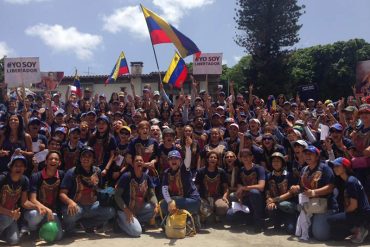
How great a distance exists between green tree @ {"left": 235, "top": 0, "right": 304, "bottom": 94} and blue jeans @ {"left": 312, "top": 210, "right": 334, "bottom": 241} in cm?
2528

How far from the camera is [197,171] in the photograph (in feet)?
25.5

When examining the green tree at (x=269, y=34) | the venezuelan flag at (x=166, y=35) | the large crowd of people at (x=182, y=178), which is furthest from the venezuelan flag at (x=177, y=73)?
the green tree at (x=269, y=34)

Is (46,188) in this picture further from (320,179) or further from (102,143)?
(320,179)

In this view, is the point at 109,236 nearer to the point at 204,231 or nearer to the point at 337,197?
the point at 204,231

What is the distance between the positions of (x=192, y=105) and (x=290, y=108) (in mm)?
2623

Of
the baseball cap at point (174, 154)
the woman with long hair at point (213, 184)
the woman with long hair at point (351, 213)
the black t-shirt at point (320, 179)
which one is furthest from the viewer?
the woman with long hair at point (213, 184)

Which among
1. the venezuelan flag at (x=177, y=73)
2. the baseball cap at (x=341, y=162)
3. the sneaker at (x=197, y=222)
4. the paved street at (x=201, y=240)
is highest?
the venezuelan flag at (x=177, y=73)

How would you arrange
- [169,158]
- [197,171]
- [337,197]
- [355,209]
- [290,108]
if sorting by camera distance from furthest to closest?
[290,108] < [197,171] < [169,158] < [337,197] < [355,209]

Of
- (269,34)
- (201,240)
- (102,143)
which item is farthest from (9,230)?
(269,34)

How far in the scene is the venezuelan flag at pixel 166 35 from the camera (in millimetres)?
11391

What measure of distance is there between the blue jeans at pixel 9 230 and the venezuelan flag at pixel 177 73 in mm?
7566

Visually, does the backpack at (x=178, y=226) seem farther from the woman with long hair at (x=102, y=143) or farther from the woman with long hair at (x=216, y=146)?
the woman with long hair at (x=102, y=143)

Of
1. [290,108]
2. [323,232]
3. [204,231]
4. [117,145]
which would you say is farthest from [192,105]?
[323,232]

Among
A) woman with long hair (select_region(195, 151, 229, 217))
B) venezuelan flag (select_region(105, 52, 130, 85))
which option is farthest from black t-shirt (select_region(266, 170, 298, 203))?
venezuelan flag (select_region(105, 52, 130, 85))
